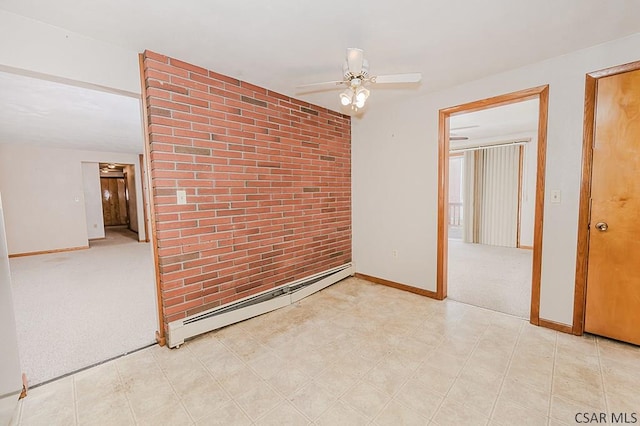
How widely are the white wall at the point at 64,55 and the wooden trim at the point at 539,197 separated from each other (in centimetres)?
336

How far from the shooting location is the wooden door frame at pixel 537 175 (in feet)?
Result: 7.54

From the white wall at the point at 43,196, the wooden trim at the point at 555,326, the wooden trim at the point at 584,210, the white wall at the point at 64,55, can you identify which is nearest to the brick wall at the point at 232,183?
the white wall at the point at 64,55

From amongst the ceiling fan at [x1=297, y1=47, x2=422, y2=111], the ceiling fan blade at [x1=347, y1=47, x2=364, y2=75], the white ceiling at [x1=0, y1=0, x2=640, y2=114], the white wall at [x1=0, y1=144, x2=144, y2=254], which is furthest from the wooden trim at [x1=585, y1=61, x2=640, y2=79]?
the white wall at [x1=0, y1=144, x2=144, y2=254]

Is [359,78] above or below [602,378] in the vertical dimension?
above

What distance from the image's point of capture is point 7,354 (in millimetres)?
1519

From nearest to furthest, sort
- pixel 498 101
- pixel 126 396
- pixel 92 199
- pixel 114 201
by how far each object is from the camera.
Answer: pixel 126 396 < pixel 498 101 < pixel 92 199 < pixel 114 201

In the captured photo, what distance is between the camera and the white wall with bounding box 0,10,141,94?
156 cm

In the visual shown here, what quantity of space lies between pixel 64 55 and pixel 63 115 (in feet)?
8.53

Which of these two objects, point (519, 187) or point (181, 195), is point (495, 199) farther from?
point (181, 195)

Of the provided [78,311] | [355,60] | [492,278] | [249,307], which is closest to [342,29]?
[355,60]

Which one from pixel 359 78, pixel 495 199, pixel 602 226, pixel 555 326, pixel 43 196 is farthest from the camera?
pixel 43 196

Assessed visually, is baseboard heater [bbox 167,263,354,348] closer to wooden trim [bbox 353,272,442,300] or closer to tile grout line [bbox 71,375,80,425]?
wooden trim [bbox 353,272,442,300]

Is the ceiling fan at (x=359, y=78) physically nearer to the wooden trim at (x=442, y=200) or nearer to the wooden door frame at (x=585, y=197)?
the wooden trim at (x=442, y=200)

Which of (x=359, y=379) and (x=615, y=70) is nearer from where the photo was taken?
(x=359, y=379)
